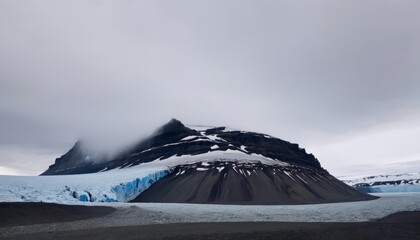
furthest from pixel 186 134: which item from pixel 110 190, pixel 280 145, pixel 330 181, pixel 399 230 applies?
pixel 399 230

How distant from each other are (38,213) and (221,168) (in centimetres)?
6489

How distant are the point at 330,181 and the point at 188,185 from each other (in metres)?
52.8

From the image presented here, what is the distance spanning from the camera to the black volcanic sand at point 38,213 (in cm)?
3547

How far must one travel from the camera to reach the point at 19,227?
106 ft

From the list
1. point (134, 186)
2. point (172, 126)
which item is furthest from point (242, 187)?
point (172, 126)

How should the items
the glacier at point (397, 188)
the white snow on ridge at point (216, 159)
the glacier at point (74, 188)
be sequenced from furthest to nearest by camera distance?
the glacier at point (397, 188), the white snow on ridge at point (216, 159), the glacier at point (74, 188)

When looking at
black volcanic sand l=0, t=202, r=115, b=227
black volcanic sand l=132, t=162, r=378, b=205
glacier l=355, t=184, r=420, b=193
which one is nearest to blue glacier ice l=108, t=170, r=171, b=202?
black volcanic sand l=132, t=162, r=378, b=205

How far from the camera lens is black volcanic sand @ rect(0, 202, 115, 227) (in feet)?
116

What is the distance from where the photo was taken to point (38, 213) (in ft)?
126

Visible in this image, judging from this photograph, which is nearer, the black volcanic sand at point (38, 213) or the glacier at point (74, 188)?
the black volcanic sand at point (38, 213)

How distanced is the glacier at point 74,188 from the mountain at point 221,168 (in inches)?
80.1

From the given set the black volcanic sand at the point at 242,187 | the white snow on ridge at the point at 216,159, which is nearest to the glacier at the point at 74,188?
the black volcanic sand at the point at 242,187

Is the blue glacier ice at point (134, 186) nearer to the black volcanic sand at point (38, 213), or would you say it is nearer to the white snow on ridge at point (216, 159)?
the white snow on ridge at point (216, 159)

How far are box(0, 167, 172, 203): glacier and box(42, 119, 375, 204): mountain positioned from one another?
6.67ft
